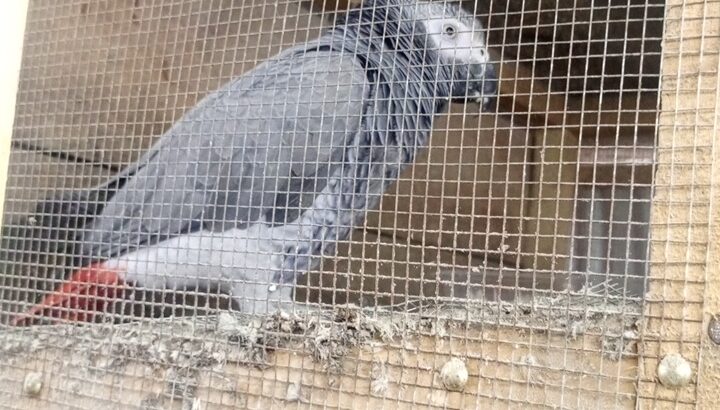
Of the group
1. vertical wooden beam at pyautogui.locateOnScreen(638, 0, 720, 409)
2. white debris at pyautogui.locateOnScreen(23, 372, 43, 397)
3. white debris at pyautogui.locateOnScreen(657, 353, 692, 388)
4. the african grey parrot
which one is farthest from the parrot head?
white debris at pyautogui.locateOnScreen(23, 372, 43, 397)

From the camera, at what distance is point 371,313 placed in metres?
0.60

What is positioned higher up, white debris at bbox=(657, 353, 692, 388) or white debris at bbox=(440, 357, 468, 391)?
white debris at bbox=(657, 353, 692, 388)

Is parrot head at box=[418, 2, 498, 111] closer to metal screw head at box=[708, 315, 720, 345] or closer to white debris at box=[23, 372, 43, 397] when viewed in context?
metal screw head at box=[708, 315, 720, 345]

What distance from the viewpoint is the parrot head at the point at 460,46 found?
2.62ft

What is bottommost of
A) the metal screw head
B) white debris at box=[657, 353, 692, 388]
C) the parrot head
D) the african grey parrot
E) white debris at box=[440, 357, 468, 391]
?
white debris at box=[440, 357, 468, 391]

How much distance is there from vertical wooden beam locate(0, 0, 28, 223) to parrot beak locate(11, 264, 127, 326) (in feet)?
0.73

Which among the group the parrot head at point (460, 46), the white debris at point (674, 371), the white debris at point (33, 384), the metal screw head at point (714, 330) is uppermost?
the parrot head at point (460, 46)

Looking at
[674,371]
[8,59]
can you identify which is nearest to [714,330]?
[674,371]

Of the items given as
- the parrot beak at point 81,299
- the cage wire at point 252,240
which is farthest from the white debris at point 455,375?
the parrot beak at point 81,299

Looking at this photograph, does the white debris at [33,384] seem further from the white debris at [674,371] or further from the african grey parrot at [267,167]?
the white debris at [674,371]

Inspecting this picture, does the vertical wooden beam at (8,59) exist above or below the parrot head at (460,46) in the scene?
below

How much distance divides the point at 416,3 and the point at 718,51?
413 mm

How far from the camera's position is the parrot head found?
80 cm

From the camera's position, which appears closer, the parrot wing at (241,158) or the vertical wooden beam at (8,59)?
the vertical wooden beam at (8,59)
